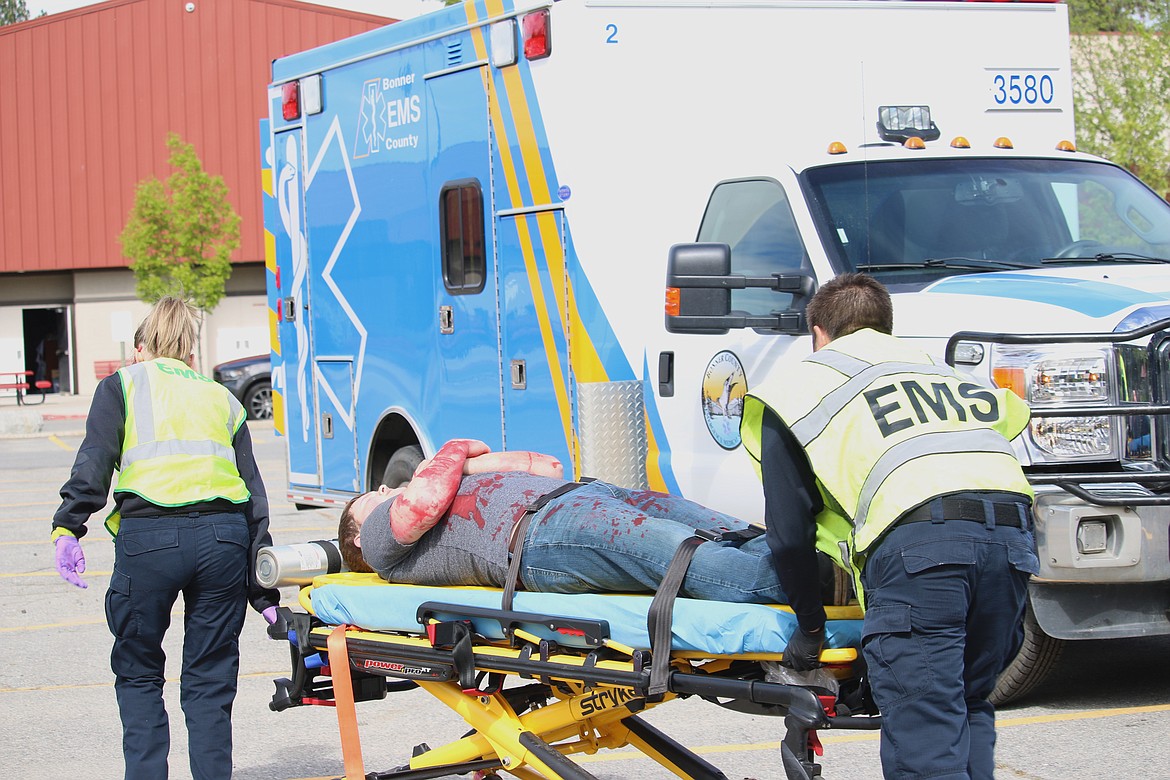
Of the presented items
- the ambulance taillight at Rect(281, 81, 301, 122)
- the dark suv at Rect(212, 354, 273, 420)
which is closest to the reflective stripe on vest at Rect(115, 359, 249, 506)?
the ambulance taillight at Rect(281, 81, 301, 122)

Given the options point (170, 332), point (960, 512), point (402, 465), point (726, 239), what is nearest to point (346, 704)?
point (170, 332)

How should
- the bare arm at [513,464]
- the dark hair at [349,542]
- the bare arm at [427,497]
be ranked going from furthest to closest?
1. the dark hair at [349,542]
2. the bare arm at [513,464]
3. the bare arm at [427,497]

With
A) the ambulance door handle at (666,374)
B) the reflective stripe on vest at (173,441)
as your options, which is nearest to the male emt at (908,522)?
the reflective stripe on vest at (173,441)

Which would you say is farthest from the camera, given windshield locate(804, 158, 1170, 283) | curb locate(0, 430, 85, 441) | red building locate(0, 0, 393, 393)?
red building locate(0, 0, 393, 393)

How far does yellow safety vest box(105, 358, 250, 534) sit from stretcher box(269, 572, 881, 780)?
1.67 ft

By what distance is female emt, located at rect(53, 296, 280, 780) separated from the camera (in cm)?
476

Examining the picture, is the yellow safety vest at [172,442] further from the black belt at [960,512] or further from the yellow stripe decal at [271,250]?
the yellow stripe decal at [271,250]

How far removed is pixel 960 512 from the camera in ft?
11.6

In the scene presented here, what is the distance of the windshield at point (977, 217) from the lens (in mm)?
6406

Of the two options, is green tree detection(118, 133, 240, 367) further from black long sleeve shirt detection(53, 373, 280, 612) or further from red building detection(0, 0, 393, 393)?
black long sleeve shirt detection(53, 373, 280, 612)

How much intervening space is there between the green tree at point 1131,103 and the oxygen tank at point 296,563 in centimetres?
1733

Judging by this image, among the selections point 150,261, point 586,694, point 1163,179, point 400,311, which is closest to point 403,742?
point 586,694

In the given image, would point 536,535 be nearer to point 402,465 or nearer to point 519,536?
point 519,536

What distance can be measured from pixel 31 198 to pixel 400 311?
30.8m
